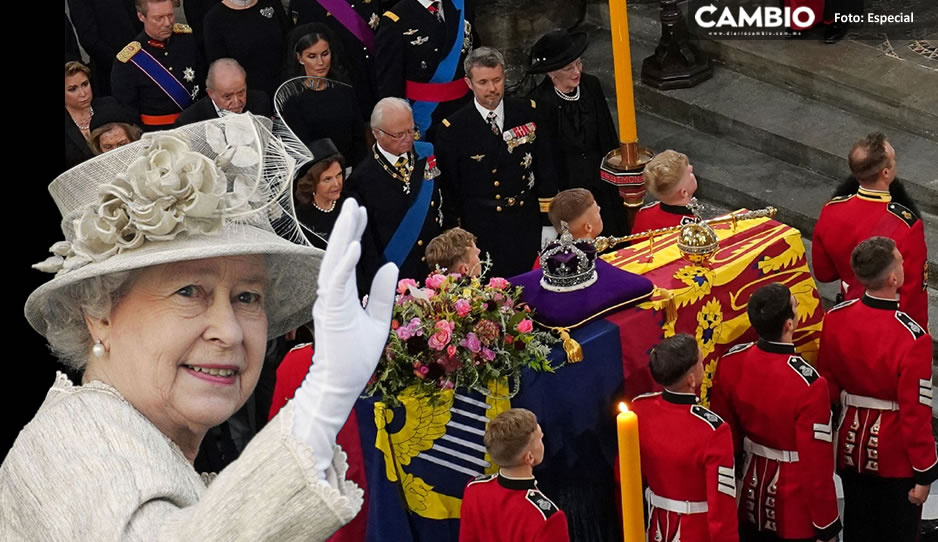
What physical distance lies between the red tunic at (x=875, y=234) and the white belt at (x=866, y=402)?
49cm

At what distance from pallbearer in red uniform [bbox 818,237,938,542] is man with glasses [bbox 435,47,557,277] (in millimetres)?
1701

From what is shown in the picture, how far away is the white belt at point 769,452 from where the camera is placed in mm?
4836

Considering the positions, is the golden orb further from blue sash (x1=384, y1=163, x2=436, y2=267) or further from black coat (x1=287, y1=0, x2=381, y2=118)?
black coat (x1=287, y1=0, x2=381, y2=118)

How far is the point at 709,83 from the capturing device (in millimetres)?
8047

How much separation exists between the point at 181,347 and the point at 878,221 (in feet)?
12.3

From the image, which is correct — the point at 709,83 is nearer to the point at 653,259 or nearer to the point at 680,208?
the point at 680,208

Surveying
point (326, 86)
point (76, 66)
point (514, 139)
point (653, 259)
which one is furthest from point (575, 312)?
point (76, 66)

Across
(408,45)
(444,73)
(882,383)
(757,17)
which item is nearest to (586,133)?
(444,73)

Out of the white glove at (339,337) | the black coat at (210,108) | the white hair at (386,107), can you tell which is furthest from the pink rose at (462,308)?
the white glove at (339,337)

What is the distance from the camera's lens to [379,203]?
625 centimetres

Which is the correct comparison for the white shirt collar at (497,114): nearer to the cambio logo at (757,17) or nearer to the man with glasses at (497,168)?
the man with glasses at (497,168)

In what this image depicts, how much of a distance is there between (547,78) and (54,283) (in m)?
4.70

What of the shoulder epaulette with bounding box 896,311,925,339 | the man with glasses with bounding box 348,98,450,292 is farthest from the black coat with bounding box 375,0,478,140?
the shoulder epaulette with bounding box 896,311,925,339

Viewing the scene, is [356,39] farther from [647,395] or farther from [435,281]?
[647,395]
